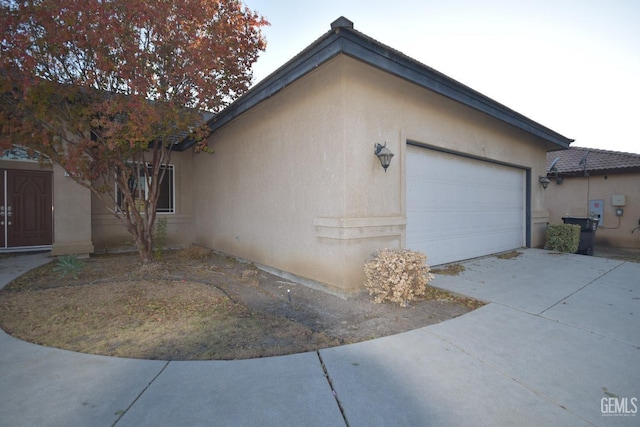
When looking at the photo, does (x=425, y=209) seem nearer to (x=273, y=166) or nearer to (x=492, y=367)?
(x=273, y=166)

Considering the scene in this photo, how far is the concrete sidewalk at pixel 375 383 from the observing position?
6.69ft

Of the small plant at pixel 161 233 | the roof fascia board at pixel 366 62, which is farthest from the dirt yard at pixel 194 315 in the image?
the roof fascia board at pixel 366 62

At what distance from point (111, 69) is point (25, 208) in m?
6.76

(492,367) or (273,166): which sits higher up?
(273,166)

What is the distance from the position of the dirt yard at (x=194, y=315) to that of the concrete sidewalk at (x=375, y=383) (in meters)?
0.28

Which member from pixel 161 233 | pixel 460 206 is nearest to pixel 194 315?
pixel 460 206

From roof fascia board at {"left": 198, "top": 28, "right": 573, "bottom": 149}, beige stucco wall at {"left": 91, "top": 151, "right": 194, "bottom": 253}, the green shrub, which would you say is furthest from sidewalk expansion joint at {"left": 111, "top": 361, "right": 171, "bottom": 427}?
the green shrub

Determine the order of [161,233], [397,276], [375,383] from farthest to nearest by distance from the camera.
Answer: [161,233]
[397,276]
[375,383]

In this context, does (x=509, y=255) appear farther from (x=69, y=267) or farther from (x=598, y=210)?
(x=69, y=267)

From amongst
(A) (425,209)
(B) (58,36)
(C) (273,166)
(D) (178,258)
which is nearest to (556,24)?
(A) (425,209)

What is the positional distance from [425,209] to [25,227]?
445 inches

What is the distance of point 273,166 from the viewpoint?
6.55 m

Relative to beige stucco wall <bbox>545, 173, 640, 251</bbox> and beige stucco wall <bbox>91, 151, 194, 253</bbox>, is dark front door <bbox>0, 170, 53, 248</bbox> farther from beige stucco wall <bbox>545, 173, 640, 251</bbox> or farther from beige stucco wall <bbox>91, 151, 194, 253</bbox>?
beige stucco wall <bbox>545, 173, 640, 251</bbox>

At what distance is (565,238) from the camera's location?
905 cm
